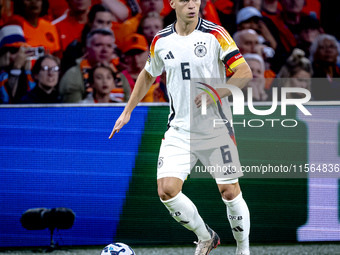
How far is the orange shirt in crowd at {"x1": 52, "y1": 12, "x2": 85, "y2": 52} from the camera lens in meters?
5.73

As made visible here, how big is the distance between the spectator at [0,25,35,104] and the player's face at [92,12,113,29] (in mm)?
800

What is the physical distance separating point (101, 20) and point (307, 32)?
2.46m

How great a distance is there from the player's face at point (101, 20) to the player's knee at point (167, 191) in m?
2.75

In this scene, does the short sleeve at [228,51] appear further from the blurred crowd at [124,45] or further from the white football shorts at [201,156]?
the blurred crowd at [124,45]

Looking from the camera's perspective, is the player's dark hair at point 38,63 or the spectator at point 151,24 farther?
the spectator at point 151,24

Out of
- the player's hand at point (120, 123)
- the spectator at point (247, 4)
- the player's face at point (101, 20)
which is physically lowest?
the player's hand at point (120, 123)

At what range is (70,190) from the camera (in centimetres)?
466

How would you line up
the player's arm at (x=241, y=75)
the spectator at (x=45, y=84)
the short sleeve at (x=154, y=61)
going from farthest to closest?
the spectator at (x=45, y=84) < the short sleeve at (x=154, y=61) < the player's arm at (x=241, y=75)

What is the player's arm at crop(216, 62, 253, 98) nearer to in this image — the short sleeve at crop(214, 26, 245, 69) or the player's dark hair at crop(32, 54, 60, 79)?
the short sleeve at crop(214, 26, 245, 69)

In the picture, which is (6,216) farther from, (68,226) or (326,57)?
(326,57)

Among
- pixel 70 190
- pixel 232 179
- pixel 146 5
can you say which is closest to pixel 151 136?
pixel 70 190

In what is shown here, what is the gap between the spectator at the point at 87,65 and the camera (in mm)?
5270

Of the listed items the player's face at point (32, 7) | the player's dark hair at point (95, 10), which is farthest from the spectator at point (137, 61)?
the player's face at point (32, 7)

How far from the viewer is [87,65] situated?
5426 millimetres
